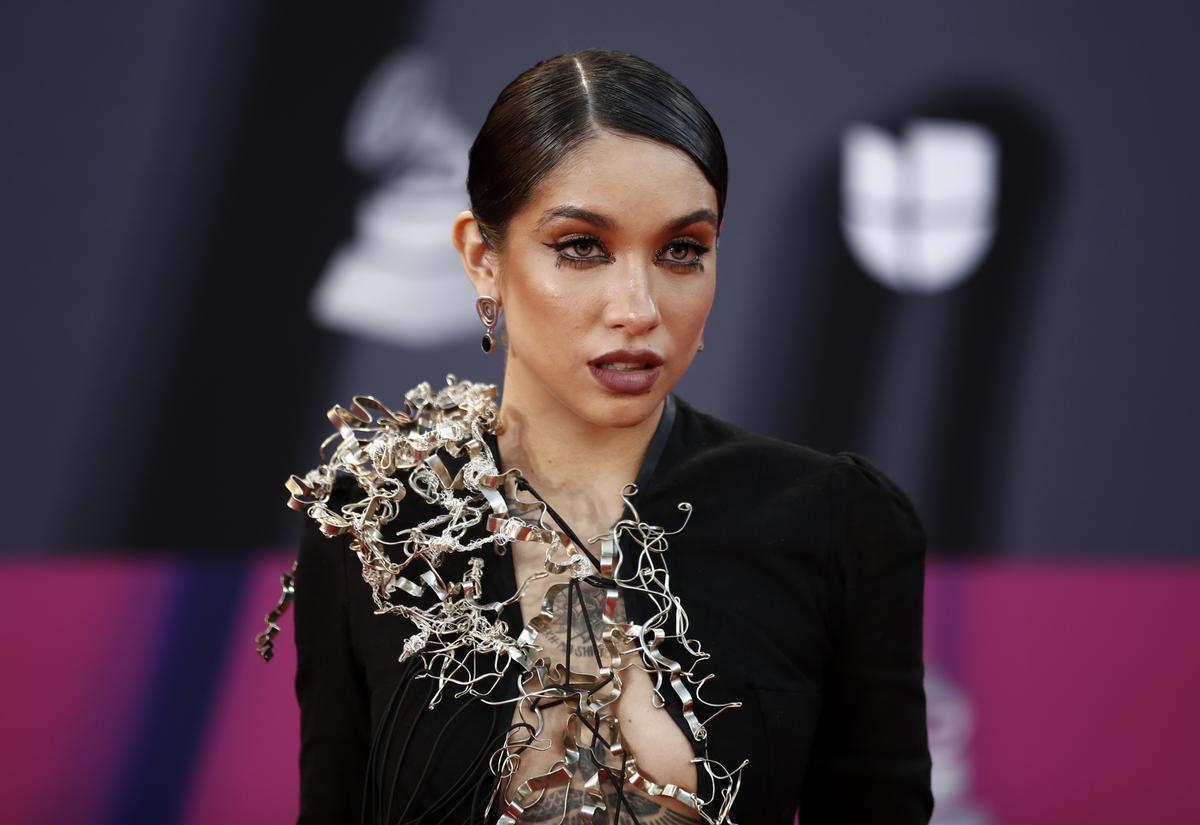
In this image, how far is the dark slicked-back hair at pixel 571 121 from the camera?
1.20 meters

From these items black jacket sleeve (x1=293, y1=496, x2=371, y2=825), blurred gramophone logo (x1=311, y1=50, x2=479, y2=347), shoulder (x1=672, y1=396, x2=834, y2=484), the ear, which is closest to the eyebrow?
the ear

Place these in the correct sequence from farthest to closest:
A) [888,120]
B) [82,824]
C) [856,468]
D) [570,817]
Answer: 1. [888,120]
2. [82,824]
3. [856,468]
4. [570,817]

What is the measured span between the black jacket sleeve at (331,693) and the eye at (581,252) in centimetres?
39

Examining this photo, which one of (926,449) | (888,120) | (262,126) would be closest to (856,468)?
(926,449)

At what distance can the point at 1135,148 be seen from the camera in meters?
2.38

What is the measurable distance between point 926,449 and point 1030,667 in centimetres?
42

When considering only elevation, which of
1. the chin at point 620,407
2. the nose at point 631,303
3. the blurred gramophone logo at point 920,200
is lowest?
the chin at point 620,407

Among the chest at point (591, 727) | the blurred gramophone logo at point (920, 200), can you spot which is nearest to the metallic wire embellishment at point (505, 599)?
the chest at point (591, 727)

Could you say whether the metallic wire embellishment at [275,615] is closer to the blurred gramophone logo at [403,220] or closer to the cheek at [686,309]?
the cheek at [686,309]

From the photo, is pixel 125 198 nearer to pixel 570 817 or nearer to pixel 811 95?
pixel 811 95

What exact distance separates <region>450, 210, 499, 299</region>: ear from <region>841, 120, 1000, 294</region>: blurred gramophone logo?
1217mm

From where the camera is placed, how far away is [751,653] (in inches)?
49.1

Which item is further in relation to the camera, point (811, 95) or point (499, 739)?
point (811, 95)

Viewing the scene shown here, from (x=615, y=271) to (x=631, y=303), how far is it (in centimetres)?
4
